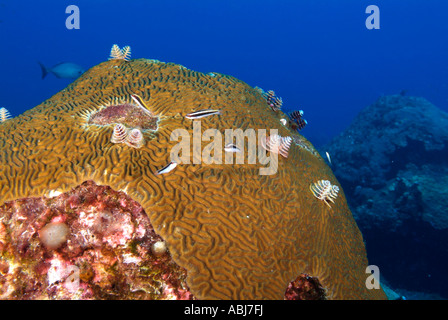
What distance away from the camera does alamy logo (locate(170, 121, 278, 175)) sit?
365 centimetres

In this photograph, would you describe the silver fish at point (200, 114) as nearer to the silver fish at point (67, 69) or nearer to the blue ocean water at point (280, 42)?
the silver fish at point (67, 69)

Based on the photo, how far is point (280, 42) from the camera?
131500mm

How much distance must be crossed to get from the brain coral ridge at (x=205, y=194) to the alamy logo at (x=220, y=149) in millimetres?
106

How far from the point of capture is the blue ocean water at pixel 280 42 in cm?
9575

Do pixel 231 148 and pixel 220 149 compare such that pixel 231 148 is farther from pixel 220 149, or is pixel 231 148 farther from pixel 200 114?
pixel 200 114

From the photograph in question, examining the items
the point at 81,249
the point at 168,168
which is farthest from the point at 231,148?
the point at 81,249

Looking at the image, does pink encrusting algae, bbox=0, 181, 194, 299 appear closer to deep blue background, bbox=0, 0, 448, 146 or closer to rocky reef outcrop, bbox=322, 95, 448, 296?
rocky reef outcrop, bbox=322, 95, 448, 296

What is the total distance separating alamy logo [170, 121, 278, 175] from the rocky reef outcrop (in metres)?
10.7

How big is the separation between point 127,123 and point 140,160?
109 cm

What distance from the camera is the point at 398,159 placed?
1487cm

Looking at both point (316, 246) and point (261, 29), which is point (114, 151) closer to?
point (316, 246)

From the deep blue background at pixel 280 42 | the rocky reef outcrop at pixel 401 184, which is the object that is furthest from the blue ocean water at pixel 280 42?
the rocky reef outcrop at pixel 401 184

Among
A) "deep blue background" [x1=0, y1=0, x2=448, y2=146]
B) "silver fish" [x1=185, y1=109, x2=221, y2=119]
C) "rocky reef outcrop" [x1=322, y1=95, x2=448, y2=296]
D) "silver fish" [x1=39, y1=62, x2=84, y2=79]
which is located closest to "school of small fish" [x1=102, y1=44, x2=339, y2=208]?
"silver fish" [x1=185, y1=109, x2=221, y2=119]
